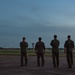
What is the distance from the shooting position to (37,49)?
70.6ft

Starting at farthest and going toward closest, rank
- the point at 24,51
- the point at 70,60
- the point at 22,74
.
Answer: the point at 24,51 < the point at 70,60 < the point at 22,74

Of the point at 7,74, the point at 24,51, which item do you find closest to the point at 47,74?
the point at 7,74

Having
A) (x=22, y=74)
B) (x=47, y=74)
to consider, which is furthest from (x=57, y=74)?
(x=22, y=74)

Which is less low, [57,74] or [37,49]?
[37,49]

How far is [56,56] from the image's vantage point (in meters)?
20.7

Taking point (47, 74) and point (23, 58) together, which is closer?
point (47, 74)

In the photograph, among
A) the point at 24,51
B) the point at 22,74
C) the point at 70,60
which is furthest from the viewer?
the point at 24,51

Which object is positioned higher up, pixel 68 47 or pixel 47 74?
pixel 68 47

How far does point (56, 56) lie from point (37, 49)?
156 centimetres

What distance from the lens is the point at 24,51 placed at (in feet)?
A: 73.0

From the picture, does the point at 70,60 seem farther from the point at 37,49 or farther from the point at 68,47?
the point at 37,49

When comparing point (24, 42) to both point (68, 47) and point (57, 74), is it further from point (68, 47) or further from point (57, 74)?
point (57, 74)

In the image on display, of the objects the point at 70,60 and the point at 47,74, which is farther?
the point at 70,60

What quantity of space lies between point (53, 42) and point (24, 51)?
256 cm
